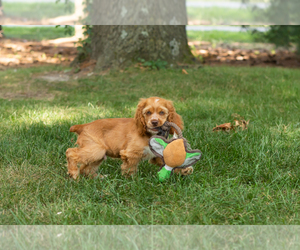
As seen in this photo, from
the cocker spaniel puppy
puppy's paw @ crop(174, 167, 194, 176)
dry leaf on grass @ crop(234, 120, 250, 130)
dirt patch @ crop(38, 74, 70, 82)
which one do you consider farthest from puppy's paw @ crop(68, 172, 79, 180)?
dirt patch @ crop(38, 74, 70, 82)

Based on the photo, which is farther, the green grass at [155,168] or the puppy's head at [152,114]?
the puppy's head at [152,114]

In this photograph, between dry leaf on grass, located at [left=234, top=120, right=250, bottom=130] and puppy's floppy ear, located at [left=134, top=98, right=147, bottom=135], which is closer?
puppy's floppy ear, located at [left=134, top=98, right=147, bottom=135]

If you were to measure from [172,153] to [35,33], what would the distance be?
1223 centimetres

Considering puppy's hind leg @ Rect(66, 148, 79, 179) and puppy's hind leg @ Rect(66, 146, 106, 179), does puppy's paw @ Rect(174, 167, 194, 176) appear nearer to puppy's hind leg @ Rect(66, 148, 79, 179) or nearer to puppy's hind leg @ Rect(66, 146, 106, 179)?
puppy's hind leg @ Rect(66, 146, 106, 179)

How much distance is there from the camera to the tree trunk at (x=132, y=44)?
749cm

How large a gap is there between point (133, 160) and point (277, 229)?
1.46 m

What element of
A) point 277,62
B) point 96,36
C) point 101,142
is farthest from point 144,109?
point 277,62

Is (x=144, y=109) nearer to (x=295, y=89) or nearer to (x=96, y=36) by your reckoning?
(x=295, y=89)

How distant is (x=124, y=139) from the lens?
3479 mm

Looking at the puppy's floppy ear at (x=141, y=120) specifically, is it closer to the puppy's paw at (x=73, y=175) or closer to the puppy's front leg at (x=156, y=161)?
the puppy's front leg at (x=156, y=161)

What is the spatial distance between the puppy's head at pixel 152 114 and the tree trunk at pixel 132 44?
420 cm

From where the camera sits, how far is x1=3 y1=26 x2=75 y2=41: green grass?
1301 cm

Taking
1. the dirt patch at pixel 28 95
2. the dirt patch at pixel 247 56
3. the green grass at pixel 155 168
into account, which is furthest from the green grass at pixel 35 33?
the green grass at pixel 155 168

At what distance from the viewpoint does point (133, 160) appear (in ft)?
11.1
